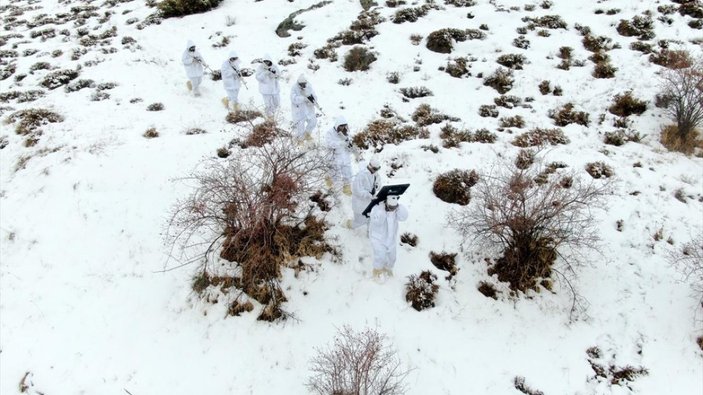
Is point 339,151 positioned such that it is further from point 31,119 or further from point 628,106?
point 31,119

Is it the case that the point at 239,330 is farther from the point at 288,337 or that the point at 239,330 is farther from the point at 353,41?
the point at 353,41

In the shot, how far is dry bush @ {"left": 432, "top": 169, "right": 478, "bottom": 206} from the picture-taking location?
8414 millimetres

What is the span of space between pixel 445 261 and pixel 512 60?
284 inches

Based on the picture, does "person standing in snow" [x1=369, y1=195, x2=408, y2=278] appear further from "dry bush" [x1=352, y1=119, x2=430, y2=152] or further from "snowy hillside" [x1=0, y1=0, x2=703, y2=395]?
"dry bush" [x1=352, y1=119, x2=430, y2=152]

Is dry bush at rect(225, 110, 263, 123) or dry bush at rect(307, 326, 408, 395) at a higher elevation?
dry bush at rect(225, 110, 263, 123)

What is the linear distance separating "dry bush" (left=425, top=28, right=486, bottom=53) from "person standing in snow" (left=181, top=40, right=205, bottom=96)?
652 centimetres

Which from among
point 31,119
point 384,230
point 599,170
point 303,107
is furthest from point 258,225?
point 31,119

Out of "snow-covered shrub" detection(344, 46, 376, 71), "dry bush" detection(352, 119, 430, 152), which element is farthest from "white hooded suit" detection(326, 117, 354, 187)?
"snow-covered shrub" detection(344, 46, 376, 71)

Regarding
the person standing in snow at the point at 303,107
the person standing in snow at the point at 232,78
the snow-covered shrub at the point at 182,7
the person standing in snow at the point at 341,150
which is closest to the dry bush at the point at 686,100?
the person standing in snow at the point at 341,150

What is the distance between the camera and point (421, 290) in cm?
707

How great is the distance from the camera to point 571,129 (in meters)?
9.92

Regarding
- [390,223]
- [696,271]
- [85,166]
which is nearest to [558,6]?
[696,271]

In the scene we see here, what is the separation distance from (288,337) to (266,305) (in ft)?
2.07

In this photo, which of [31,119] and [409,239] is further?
[31,119]
